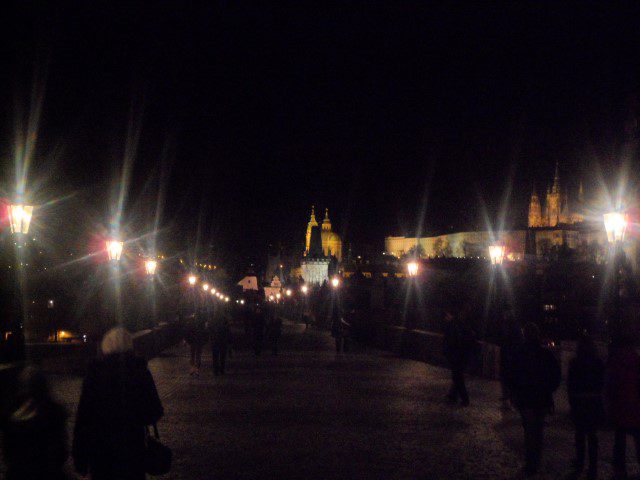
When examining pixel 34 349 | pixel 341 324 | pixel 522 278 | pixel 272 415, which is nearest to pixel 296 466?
pixel 272 415

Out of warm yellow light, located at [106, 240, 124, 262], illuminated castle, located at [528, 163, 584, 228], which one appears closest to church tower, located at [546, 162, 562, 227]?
illuminated castle, located at [528, 163, 584, 228]

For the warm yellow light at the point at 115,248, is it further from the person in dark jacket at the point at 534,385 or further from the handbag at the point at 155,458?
the handbag at the point at 155,458

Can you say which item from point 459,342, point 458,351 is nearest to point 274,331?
point 459,342

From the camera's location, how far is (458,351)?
13992 mm

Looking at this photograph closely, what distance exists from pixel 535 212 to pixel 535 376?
158341mm

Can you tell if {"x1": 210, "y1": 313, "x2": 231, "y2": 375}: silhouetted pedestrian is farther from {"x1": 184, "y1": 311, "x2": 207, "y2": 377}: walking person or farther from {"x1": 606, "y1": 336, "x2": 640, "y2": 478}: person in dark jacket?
{"x1": 606, "y1": 336, "x2": 640, "y2": 478}: person in dark jacket

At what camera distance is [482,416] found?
12.6m

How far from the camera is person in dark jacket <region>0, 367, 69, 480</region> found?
19.3 feet

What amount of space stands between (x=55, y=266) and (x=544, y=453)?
72.8ft

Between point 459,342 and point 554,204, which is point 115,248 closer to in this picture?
point 459,342

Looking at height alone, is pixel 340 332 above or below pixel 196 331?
below

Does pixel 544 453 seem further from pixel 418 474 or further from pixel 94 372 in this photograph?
pixel 94 372

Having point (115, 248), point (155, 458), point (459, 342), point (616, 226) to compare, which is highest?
→ point (616, 226)

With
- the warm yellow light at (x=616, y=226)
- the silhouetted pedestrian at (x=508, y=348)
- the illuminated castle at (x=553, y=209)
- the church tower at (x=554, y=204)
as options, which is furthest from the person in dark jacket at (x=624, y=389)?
the church tower at (x=554, y=204)
